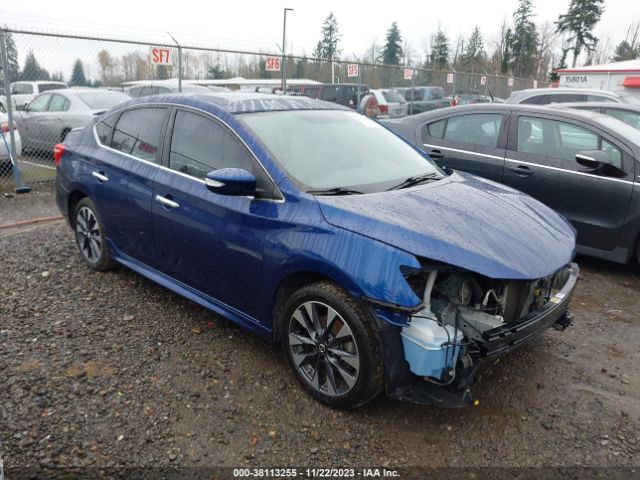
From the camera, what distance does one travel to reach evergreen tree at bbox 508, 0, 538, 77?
54.5 meters

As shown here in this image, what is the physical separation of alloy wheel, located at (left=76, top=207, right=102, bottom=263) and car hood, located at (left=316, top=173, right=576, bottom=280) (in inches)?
104

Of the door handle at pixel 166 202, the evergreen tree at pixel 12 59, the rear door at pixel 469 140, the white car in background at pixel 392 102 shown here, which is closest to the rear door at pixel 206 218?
the door handle at pixel 166 202

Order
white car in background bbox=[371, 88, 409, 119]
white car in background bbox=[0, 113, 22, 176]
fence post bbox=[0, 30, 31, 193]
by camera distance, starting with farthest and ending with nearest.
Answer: white car in background bbox=[371, 88, 409, 119], white car in background bbox=[0, 113, 22, 176], fence post bbox=[0, 30, 31, 193]

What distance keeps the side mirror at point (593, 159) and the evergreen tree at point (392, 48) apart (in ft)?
201

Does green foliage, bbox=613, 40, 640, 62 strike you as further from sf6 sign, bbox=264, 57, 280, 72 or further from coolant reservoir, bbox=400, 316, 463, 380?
coolant reservoir, bbox=400, 316, 463, 380

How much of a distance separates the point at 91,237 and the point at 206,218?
191 centimetres

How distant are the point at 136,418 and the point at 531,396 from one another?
2279 mm

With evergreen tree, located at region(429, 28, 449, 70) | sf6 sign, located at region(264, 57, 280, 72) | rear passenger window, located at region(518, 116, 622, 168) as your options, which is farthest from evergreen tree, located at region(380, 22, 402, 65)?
rear passenger window, located at region(518, 116, 622, 168)

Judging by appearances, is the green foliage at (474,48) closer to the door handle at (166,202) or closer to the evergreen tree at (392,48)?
the evergreen tree at (392,48)

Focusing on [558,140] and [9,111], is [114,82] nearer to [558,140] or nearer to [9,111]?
[9,111]

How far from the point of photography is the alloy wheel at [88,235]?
4.66m

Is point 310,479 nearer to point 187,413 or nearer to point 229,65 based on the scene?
point 187,413

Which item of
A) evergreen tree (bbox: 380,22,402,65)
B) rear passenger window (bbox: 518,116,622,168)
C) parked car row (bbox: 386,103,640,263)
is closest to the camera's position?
parked car row (bbox: 386,103,640,263)

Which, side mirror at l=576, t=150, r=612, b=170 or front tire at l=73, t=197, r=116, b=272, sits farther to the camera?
side mirror at l=576, t=150, r=612, b=170
